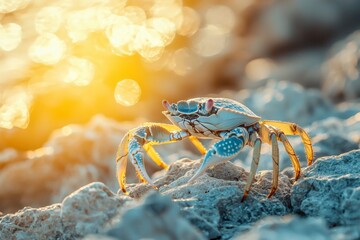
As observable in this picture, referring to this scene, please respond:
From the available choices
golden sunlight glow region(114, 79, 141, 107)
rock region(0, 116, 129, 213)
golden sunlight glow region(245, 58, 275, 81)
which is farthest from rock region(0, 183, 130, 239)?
golden sunlight glow region(245, 58, 275, 81)

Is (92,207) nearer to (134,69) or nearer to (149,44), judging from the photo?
(134,69)

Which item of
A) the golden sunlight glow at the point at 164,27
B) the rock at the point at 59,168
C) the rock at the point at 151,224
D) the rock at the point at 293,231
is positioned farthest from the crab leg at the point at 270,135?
the golden sunlight glow at the point at 164,27

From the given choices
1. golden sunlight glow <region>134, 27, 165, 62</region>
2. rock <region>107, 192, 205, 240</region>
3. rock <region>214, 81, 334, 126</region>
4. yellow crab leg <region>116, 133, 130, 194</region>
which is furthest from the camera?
golden sunlight glow <region>134, 27, 165, 62</region>

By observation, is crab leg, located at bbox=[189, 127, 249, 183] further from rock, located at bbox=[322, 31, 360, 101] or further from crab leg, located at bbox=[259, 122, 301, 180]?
rock, located at bbox=[322, 31, 360, 101]

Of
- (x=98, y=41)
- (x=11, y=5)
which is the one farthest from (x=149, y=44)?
(x=11, y=5)

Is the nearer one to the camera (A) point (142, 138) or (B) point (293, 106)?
(A) point (142, 138)
